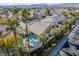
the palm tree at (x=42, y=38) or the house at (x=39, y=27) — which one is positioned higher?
the house at (x=39, y=27)

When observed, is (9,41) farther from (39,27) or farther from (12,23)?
(39,27)

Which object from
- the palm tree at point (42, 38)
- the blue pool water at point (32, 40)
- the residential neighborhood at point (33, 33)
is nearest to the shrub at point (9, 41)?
the residential neighborhood at point (33, 33)

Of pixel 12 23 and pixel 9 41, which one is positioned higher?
pixel 12 23

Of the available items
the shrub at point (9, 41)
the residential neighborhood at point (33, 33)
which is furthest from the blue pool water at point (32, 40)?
the shrub at point (9, 41)

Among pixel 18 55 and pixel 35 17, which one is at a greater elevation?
pixel 35 17

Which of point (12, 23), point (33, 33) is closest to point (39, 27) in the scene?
point (33, 33)

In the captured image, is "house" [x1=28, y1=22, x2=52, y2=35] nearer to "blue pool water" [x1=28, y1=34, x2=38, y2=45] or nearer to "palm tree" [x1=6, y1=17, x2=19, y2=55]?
"blue pool water" [x1=28, y1=34, x2=38, y2=45]

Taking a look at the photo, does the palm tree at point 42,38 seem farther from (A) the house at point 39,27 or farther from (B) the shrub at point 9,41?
(B) the shrub at point 9,41

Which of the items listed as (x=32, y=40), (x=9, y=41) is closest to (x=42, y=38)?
(x=32, y=40)

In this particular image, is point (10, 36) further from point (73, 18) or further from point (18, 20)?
point (73, 18)

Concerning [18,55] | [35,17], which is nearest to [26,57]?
[18,55]

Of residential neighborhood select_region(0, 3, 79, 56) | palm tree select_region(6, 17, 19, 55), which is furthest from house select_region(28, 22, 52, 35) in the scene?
palm tree select_region(6, 17, 19, 55)
